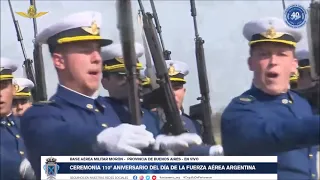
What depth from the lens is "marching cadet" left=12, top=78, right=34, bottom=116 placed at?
3.43 metres

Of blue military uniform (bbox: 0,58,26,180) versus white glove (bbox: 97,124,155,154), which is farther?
blue military uniform (bbox: 0,58,26,180)

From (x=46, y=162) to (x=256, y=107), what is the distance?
1267 millimetres

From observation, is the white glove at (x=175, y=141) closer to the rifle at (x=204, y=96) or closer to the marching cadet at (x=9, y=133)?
the rifle at (x=204, y=96)

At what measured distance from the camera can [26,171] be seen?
3.46 m

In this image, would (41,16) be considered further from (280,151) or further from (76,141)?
(280,151)

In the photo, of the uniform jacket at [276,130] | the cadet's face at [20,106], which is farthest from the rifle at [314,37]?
the cadet's face at [20,106]

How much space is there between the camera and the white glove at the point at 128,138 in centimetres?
329

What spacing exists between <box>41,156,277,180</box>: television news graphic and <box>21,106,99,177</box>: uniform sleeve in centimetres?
5

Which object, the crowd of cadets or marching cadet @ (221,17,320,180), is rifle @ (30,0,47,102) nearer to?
the crowd of cadets

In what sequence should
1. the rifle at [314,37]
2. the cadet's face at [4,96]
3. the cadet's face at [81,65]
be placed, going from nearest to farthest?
1. the rifle at [314,37]
2. the cadet's face at [81,65]
3. the cadet's face at [4,96]

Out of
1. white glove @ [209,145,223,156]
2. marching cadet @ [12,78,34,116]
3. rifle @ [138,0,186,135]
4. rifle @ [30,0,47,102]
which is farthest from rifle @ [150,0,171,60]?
marching cadet @ [12,78,34,116]

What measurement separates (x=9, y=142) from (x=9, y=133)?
0.06 m

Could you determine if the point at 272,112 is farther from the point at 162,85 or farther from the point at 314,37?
the point at 162,85

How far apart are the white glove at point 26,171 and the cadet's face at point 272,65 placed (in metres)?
1.42
